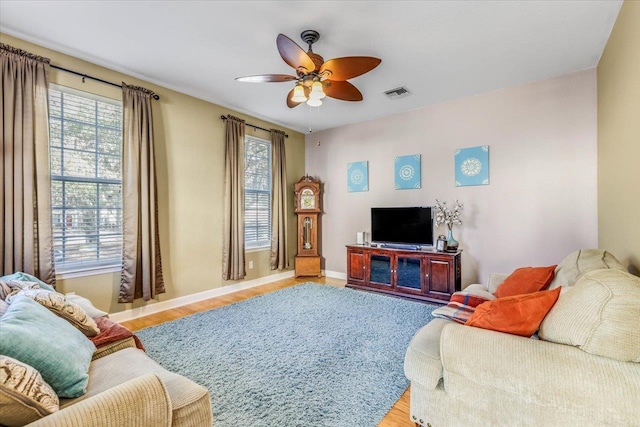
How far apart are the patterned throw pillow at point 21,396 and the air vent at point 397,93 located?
13.1ft

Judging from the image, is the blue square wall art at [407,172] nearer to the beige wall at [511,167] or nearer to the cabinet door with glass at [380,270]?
the beige wall at [511,167]

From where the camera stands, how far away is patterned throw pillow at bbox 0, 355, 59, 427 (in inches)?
34.0

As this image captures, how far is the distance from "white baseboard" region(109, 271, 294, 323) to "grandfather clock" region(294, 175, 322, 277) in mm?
512

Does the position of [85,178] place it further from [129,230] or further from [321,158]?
[321,158]

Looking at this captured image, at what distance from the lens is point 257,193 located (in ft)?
16.2

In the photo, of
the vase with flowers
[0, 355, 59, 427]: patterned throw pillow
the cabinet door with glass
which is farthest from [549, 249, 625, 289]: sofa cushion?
[0, 355, 59, 427]: patterned throw pillow

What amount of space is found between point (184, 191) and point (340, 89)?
2443 mm

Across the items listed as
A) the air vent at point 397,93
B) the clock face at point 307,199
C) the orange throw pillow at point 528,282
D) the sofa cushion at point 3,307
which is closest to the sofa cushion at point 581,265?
the orange throw pillow at point 528,282

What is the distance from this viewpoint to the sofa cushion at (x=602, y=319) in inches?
43.9

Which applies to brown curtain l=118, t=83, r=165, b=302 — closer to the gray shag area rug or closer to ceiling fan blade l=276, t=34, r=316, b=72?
the gray shag area rug

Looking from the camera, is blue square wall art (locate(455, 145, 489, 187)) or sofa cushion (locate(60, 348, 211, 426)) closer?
sofa cushion (locate(60, 348, 211, 426))

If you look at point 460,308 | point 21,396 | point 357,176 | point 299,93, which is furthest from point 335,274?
point 21,396

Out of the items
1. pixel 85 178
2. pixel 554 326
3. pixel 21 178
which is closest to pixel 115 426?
pixel 554 326

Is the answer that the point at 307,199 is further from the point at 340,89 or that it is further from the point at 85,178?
the point at 85,178
